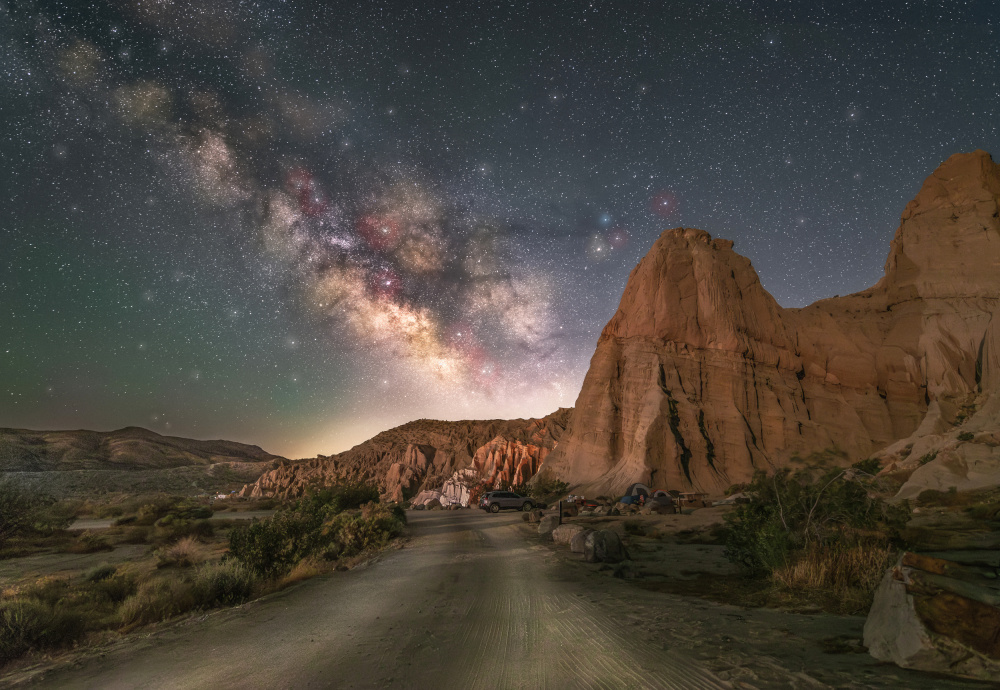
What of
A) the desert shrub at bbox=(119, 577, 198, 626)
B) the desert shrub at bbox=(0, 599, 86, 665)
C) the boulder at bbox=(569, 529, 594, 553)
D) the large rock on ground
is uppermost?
the large rock on ground

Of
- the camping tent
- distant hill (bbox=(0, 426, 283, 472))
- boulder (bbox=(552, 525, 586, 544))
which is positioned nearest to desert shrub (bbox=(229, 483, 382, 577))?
boulder (bbox=(552, 525, 586, 544))

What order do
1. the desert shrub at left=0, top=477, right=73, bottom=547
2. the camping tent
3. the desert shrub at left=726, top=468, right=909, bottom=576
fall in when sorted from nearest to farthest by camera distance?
the desert shrub at left=726, top=468, right=909, bottom=576
the desert shrub at left=0, top=477, right=73, bottom=547
the camping tent

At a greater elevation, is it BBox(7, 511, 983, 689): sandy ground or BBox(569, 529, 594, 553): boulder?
BBox(7, 511, 983, 689): sandy ground

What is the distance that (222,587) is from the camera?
9.45 meters

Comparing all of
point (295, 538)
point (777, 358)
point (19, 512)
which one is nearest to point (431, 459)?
point (777, 358)

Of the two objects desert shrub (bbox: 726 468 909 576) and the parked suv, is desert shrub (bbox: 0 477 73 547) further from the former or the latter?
desert shrub (bbox: 726 468 909 576)

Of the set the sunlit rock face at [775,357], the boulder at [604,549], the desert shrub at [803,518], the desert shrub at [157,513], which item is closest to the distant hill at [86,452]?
the desert shrub at [157,513]

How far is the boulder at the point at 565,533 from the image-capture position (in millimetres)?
16375

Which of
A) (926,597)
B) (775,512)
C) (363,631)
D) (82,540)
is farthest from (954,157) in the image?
(82,540)

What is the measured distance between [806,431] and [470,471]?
39262mm

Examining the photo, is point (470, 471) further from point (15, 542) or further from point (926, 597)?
point (926, 597)

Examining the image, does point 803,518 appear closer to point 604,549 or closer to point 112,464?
point 604,549

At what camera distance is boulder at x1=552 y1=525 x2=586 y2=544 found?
16375mm

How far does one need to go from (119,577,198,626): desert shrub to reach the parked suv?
28.4 metres
